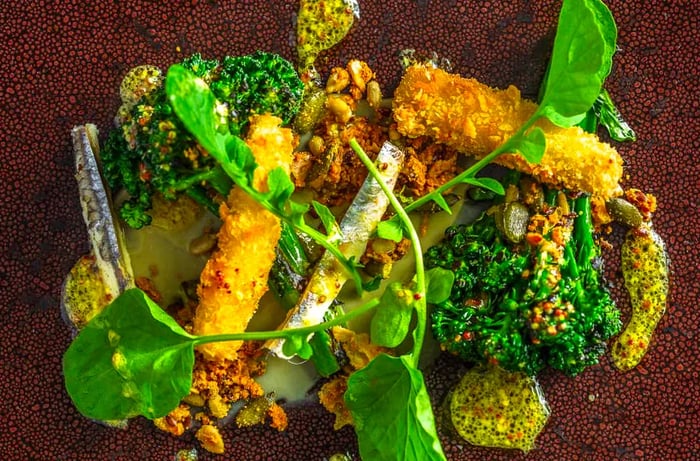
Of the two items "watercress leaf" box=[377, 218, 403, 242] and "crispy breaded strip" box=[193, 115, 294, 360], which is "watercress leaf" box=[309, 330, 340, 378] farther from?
"watercress leaf" box=[377, 218, 403, 242]

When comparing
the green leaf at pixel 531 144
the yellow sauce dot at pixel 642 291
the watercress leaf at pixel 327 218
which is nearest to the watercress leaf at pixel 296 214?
the watercress leaf at pixel 327 218

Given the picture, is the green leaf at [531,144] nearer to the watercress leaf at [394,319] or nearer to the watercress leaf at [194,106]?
the watercress leaf at [394,319]

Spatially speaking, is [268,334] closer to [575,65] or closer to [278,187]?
[278,187]

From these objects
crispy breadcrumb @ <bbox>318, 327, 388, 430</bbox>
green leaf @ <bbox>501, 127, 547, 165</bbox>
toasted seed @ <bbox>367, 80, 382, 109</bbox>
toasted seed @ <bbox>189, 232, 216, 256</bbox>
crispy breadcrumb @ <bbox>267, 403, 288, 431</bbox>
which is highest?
green leaf @ <bbox>501, 127, 547, 165</bbox>

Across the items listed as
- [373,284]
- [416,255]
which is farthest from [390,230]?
[373,284]

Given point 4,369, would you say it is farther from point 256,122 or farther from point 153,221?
point 256,122

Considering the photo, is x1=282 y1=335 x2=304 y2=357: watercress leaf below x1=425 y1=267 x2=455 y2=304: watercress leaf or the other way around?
below

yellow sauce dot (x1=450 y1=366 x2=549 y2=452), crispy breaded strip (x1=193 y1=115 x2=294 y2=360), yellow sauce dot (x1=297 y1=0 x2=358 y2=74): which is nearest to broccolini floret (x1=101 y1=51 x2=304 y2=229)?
crispy breaded strip (x1=193 y1=115 x2=294 y2=360)

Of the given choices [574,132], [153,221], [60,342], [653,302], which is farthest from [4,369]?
[653,302]
